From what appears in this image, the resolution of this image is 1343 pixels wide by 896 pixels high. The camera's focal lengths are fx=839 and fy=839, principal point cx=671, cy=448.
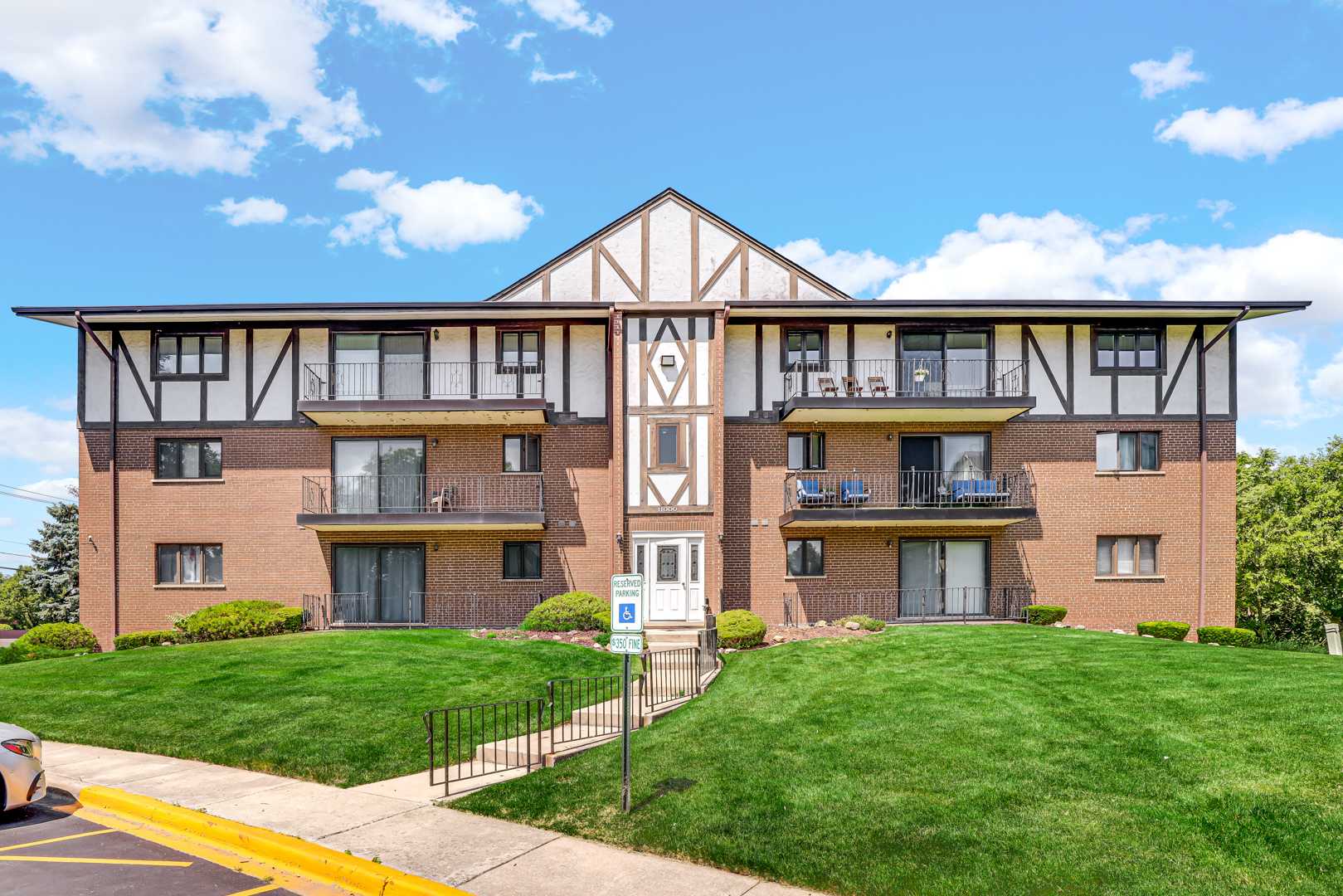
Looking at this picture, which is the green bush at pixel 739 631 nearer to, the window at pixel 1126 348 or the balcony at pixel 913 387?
the balcony at pixel 913 387

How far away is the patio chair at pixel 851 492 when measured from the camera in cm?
2241

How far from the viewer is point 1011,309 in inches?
A: 884

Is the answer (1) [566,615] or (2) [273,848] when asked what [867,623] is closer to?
(1) [566,615]

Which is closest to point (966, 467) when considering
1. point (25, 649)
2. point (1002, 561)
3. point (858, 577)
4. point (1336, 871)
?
point (1002, 561)

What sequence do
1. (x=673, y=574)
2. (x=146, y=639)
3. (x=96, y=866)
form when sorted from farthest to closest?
(x=673, y=574) < (x=146, y=639) < (x=96, y=866)

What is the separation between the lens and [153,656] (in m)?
17.4

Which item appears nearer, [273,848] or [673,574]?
[273,848]

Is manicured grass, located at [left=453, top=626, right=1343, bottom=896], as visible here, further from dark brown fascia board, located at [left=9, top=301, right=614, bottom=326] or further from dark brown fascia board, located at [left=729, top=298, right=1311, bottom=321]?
dark brown fascia board, located at [left=9, top=301, right=614, bottom=326]

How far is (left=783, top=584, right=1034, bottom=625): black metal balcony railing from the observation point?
74.6 feet

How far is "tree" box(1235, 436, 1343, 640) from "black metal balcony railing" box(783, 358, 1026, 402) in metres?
20.0

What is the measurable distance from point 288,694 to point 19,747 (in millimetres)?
4826

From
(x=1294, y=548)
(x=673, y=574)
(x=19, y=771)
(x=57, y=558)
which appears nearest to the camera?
(x=19, y=771)

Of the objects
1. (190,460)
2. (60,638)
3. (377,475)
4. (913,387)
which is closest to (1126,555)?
(913,387)

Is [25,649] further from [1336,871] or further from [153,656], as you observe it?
[1336,871]
